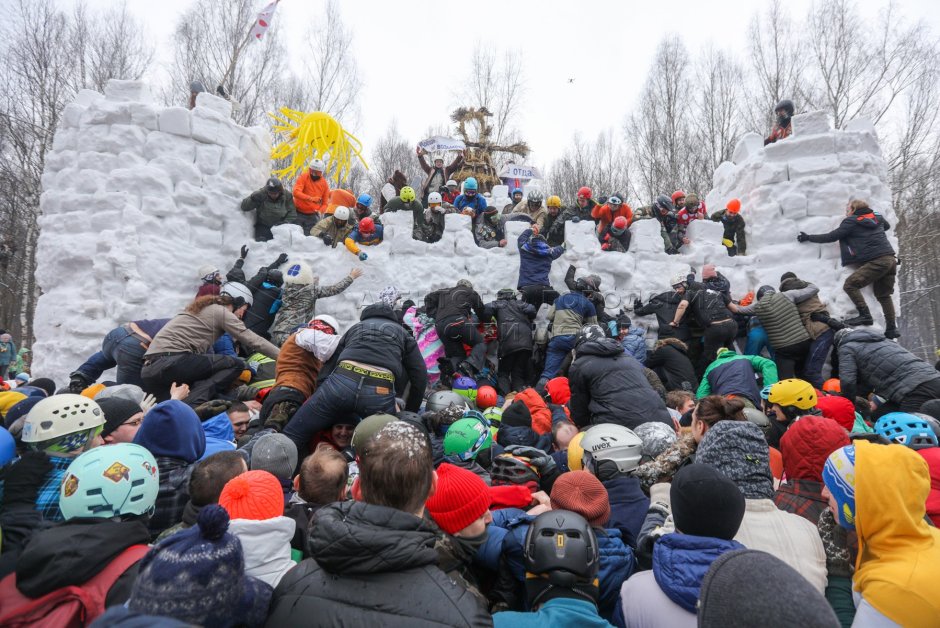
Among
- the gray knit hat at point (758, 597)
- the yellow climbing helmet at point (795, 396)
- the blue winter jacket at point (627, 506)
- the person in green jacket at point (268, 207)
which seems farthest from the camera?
the person in green jacket at point (268, 207)

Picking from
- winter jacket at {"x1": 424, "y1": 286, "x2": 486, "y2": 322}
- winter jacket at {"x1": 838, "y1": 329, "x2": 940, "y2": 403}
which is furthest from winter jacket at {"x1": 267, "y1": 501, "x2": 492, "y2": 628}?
winter jacket at {"x1": 838, "y1": 329, "x2": 940, "y2": 403}

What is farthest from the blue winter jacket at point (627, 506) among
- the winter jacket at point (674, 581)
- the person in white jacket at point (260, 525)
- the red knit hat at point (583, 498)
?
the person in white jacket at point (260, 525)

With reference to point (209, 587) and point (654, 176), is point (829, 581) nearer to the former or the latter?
point (209, 587)

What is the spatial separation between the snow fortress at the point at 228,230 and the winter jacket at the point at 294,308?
0.55 metres

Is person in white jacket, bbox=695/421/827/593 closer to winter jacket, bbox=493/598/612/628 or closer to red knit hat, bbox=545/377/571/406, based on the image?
winter jacket, bbox=493/598/612/628

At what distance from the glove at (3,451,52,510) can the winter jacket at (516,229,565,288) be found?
19.9 feet

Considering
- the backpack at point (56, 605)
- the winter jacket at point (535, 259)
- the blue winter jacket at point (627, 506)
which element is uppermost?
the winter jacket at point (535, 259)

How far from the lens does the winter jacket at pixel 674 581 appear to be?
1.68m

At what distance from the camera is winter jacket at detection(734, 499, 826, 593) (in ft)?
6.30

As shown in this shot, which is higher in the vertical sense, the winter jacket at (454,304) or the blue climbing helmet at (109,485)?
the winter jacket at (454,304)

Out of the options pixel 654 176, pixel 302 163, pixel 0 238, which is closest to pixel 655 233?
pixel 302 163

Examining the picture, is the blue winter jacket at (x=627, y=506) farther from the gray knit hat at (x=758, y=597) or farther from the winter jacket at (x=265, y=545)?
the winter jacket at (x=265, y=545)

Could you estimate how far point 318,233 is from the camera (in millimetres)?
7695

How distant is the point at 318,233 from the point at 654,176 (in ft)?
48.9
